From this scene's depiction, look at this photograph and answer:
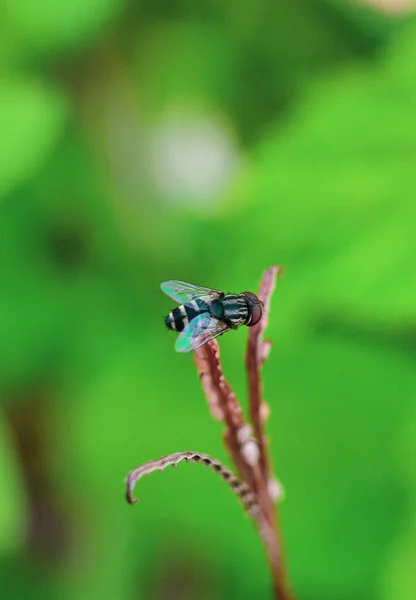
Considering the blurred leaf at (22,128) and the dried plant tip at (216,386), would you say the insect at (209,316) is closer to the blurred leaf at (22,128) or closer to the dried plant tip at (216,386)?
the dried plant tip at (216,386)

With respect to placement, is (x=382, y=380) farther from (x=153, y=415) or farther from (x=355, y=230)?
(x=153, y=415)

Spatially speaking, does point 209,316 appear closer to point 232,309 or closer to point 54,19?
point 232,309

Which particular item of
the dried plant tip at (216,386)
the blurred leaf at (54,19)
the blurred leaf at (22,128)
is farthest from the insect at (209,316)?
the blurred leaf at (54,19)

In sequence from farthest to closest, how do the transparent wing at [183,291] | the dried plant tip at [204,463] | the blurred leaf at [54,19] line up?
1. the blurred leaf at [54,19]
2. the transparent wing at [183,291]
3. the dried plant tip at [204,463]

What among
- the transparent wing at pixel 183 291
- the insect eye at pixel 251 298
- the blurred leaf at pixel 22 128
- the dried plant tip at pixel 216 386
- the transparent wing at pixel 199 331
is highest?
the blurred leaf at pixel 22 128

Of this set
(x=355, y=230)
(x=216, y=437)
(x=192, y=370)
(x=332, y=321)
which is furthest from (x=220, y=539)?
(x=355, y=230)

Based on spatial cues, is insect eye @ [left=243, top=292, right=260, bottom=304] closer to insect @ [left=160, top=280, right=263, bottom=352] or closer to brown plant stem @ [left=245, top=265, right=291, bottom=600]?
insect @ [left=160, top=280, right=263, bottom=352]

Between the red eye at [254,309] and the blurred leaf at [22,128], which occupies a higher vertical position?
the blurred leaf at [22,128]
